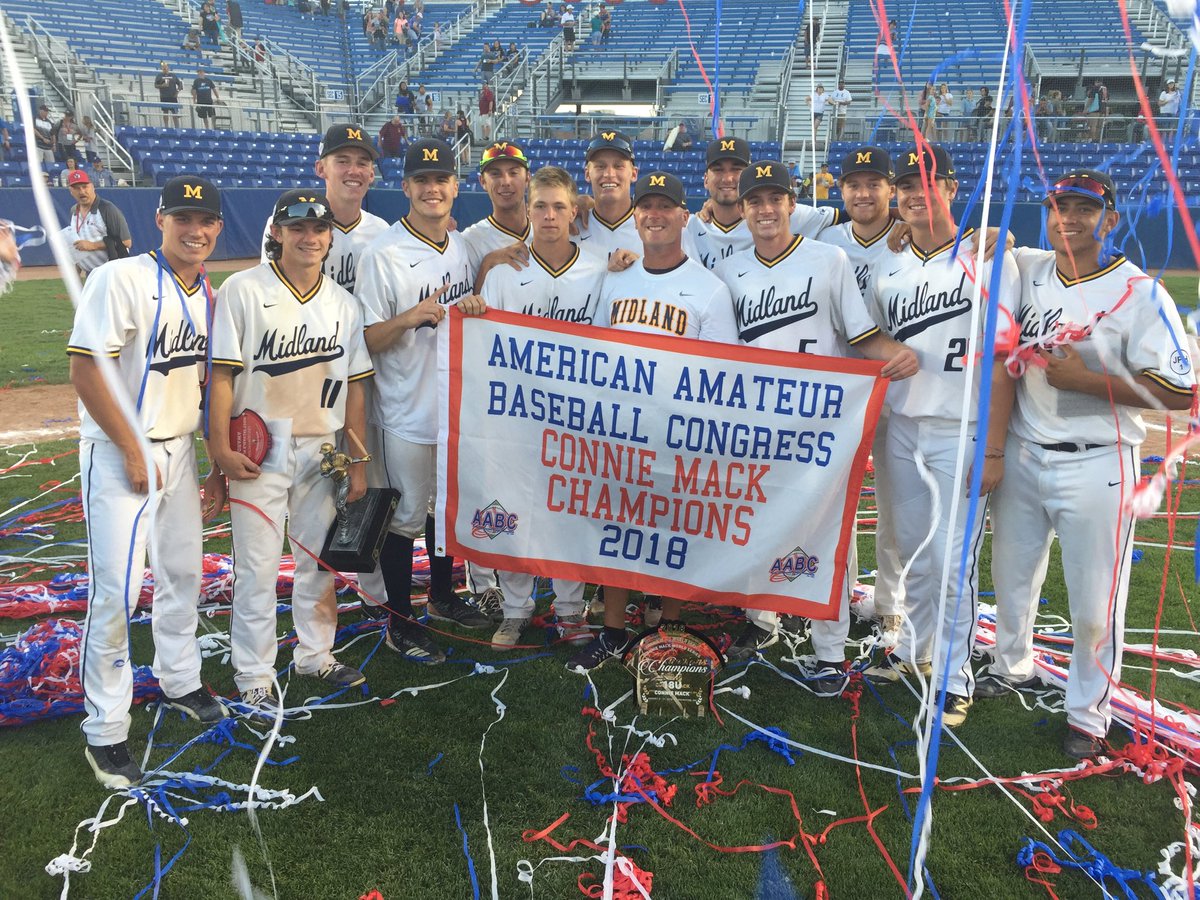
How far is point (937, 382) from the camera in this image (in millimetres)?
4191

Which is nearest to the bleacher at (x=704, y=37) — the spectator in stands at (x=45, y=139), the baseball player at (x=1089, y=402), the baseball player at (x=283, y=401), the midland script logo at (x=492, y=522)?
the spectator in stands at (x=45, y=139)

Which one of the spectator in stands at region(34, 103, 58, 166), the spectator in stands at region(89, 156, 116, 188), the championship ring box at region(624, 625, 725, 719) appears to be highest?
the spectator in stands at region(34, 103, 58, 166)

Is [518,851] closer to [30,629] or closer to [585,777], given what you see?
[585,777]

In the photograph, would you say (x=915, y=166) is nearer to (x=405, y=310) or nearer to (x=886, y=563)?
(x=886, y=563)

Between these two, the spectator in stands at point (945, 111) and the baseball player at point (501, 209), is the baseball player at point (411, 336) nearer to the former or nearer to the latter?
the baseball player at point (501, 209)

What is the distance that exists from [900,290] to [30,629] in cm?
494

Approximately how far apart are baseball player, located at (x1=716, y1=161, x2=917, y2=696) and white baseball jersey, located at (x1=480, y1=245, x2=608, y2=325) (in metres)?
0.75

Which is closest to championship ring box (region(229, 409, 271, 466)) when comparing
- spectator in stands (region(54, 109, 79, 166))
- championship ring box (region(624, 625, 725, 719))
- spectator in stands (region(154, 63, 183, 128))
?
championship ring box (region(624, 625, 725, 719))

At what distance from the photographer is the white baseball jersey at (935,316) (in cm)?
412

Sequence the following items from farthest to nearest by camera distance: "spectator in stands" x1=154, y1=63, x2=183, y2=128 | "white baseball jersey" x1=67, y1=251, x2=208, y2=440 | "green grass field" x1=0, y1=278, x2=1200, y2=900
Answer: "spectator in stands" x1=154, y1=63, x2=183, y2=128 < "white baseball jersey" x1=67, y1=251, x2=208, y2=440 < "green grass field" x1=0, y1=278, x2=1200, y2=900

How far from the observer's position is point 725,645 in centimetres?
488

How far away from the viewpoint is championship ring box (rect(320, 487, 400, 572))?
4.14m

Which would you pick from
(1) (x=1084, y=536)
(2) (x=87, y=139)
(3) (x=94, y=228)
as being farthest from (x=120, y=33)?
(1) (x=1084, y=536)

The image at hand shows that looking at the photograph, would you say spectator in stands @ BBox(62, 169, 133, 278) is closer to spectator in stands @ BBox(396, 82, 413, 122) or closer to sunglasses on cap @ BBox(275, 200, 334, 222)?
sunglasses on cap @ BBox(275, 200, 334, 222)
